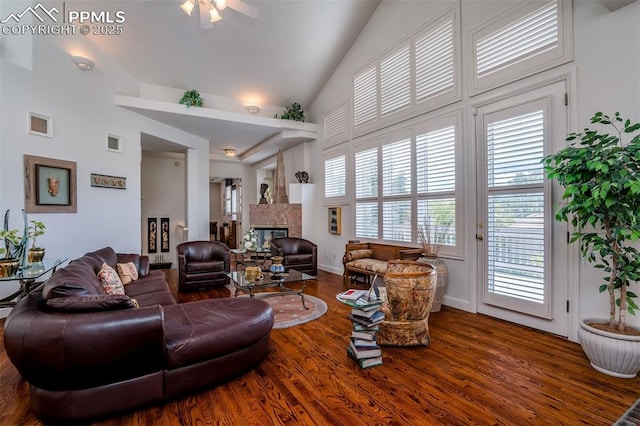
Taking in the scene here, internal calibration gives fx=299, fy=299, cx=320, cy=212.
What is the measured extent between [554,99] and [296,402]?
3.74 metres

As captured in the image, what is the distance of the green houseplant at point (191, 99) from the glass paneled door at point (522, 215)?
4923 millimetres

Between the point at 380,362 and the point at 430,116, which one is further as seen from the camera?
the point at 430,116

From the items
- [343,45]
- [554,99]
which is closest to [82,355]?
[554,99]

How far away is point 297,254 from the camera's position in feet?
19.9

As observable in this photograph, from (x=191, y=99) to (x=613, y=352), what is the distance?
22.0 feet

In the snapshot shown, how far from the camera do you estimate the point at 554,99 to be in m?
3.10

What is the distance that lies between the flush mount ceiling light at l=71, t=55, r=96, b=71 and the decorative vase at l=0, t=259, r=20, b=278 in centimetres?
324

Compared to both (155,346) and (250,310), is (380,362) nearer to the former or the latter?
(250,310)

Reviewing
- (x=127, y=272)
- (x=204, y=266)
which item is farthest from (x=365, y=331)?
(x=204, y=266)

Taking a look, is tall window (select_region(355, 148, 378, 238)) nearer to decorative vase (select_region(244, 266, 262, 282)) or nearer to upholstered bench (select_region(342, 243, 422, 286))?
upholstered bench (select_region(342, 243, 422, 286))

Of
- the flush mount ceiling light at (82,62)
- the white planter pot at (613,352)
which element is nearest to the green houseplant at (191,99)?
the flush mount ceiling light at (82,62)

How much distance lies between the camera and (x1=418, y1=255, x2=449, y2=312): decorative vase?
12.9ft

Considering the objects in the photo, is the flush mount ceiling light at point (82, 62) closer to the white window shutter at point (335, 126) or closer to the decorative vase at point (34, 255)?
the decorative vase at point (34, 255)

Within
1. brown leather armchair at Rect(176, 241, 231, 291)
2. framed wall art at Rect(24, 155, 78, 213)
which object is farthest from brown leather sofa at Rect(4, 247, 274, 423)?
brown leather armchair at Rect(176, 241, 231, 291)
